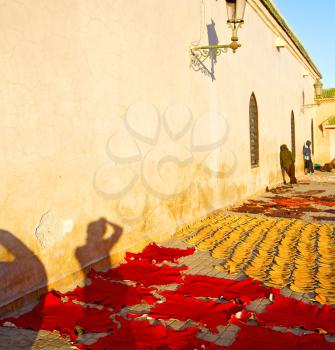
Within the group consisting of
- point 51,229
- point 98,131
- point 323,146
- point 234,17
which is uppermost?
point 234,17

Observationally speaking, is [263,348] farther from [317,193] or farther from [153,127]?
[317,193]

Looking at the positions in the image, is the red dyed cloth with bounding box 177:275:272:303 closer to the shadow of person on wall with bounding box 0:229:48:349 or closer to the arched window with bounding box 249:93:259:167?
the shadow of person on wall with bounding box 0:229:48:349

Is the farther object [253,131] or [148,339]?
[253,131]

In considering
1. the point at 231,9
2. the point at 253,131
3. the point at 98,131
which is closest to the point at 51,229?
the point at 98,131

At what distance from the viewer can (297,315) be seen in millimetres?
3615

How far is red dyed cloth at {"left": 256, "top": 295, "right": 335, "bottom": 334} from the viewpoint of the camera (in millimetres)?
3403

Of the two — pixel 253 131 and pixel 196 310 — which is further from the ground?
pixel 253 131

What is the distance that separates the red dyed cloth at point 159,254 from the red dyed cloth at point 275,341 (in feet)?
7.81

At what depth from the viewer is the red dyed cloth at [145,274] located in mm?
4660

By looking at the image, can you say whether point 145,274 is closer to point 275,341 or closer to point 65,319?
point 65,319

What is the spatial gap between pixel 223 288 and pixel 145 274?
99 centimetres

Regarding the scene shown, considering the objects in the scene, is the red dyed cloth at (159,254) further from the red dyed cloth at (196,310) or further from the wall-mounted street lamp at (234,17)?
the wall-mounted street lamp at (234,17)

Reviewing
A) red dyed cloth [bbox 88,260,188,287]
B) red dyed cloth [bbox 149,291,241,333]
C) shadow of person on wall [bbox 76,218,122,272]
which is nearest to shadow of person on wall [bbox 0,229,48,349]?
shadow of person on wall [bbox 76,218,122,272]

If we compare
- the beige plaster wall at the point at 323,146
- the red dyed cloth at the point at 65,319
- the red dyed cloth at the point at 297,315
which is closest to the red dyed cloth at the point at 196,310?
the red dyed cloth at the point at 297,315
